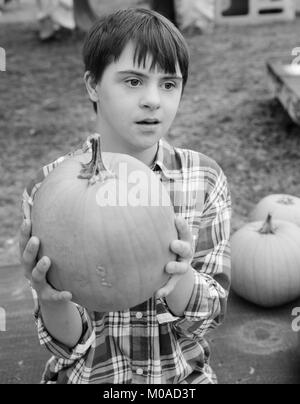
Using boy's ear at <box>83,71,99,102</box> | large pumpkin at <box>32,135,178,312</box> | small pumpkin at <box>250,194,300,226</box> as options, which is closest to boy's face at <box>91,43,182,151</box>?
boy's ear at <box>83,71,99,102</box>

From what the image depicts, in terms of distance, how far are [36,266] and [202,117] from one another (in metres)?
4.89

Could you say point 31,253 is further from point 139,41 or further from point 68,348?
point 139,41

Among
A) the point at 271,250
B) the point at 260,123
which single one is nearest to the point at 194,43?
the point at 260,123

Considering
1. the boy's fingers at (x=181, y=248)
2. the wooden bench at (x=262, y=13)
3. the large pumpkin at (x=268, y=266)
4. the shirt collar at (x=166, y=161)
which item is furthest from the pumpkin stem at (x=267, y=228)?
the wooden bench at (x=262, y=13)

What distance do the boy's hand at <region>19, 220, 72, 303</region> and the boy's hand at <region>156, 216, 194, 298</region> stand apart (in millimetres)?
237

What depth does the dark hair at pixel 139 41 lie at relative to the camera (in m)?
1.50

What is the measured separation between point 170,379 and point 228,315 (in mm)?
1009

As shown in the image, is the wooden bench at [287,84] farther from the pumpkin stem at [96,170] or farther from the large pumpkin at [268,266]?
the pumpkin stem at [96,170]

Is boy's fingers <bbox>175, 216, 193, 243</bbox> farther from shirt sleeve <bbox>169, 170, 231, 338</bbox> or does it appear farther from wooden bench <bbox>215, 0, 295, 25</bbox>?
wooden bench <bbox>215, 0, 295, 25</bbox>

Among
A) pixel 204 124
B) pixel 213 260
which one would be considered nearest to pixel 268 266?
pixel 213 260

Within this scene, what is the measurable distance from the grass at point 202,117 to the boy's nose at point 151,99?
259 centimetres

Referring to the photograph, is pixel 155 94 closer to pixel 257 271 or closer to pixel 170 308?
pixel 170 308
